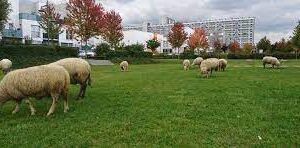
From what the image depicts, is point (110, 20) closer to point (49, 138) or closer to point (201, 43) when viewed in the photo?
point (201, 43)

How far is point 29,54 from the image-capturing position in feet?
134

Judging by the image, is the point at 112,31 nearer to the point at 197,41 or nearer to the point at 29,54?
the point at 29,54

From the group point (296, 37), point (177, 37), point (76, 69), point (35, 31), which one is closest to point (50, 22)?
point (177, 37)

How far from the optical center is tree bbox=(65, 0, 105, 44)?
51.8m

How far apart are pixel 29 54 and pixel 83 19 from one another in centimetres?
1319

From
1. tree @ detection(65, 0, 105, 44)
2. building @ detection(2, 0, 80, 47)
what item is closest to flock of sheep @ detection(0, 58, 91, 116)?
tree @ detection(65, 0, 105, 44)

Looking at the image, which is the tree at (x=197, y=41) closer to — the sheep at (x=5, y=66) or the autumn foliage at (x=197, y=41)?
the autumn foliage at (x=197, y=41)

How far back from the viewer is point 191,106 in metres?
12.7

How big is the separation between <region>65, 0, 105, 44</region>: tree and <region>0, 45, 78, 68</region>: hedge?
619 centimetres

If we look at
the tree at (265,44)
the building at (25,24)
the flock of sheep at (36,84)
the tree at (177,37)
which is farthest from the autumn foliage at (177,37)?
the flock of sheep at (36,84)

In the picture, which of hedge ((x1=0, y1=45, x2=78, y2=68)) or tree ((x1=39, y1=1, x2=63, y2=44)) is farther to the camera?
tree ((x1=39, y1=1, x2=63, y2=44))

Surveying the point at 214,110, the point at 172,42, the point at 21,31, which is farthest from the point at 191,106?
the point at 21,31

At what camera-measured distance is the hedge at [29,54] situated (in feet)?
123

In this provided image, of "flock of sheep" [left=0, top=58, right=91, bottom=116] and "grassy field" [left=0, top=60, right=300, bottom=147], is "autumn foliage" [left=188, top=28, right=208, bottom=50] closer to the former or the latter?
"grassy field" [left=0, top=60, right=300, bottom=147]
